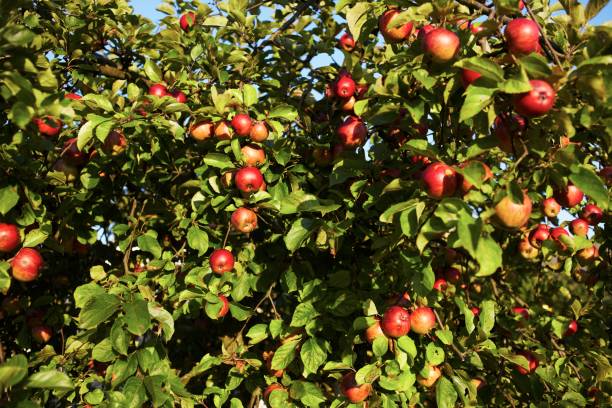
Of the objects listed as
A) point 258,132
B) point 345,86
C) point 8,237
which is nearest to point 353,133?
point 345,86

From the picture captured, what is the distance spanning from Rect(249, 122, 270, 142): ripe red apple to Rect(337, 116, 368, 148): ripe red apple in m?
0.40

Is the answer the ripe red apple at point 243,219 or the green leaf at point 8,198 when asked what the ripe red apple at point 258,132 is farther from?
the green leaf at point 8,198

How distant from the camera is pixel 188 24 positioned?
3.23 meters

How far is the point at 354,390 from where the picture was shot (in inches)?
86.4

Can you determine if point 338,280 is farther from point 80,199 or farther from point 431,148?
point 80,199

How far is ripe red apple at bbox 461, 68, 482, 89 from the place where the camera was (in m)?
1.62

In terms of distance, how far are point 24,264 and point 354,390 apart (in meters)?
1.81

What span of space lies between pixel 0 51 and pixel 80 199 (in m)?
1.15

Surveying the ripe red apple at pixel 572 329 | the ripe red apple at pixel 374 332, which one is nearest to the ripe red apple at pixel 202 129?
A: the ripe red apple at pixel 374 332

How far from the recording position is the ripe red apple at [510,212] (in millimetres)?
1446

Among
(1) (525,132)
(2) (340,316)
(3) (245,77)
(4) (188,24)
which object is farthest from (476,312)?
(4) (188,24)

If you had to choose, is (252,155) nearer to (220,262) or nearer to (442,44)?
(220,262)

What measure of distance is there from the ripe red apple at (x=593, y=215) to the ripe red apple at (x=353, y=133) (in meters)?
1.48

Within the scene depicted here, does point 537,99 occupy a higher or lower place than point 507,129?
higher
